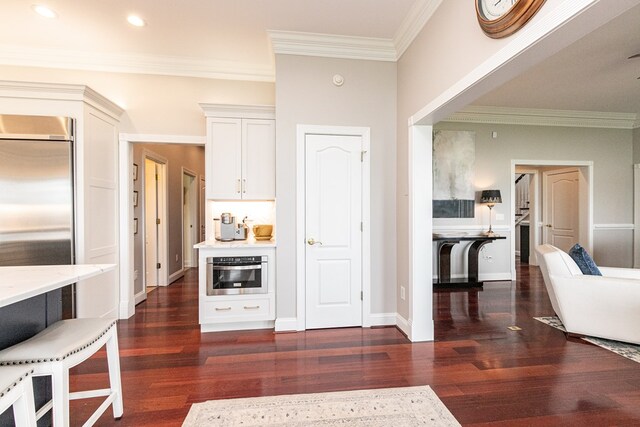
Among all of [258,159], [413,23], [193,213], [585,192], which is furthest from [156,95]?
[585,192]

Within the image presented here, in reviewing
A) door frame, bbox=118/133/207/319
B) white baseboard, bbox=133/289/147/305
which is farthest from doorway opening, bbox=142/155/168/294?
door frame, bbox=118/133/207/319

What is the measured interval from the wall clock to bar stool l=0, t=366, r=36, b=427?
2.76 m

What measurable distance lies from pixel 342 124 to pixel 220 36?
1586mm

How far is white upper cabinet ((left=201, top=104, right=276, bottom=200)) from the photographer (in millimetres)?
3283

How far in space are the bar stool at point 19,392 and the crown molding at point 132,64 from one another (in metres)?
3.44

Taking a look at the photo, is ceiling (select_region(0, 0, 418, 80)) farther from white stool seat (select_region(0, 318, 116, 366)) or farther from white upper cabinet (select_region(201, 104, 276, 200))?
white stool seat (select_region(0, 318, 116, 366))

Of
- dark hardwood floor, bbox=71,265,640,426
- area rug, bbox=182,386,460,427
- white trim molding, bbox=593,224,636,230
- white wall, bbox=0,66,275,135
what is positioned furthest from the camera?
white trim molding, bbox=593,224,636,230

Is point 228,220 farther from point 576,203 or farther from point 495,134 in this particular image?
point 576,203

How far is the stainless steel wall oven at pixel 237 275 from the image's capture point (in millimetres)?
3094

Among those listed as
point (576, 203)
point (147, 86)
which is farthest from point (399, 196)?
point (576, 203)

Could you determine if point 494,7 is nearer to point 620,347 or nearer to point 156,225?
point 620,347

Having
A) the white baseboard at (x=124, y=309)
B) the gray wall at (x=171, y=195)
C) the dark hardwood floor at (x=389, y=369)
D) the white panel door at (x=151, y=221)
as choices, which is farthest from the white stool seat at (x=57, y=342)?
the white panel door at (x=151, y=221)

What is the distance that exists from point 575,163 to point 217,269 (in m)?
6.47

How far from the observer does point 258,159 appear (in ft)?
11.1
